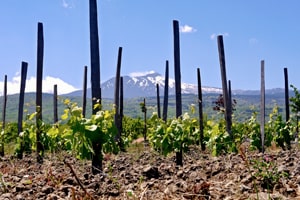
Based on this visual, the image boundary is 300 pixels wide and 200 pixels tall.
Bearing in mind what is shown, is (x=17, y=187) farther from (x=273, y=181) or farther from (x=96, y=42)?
(x=96, y=42)

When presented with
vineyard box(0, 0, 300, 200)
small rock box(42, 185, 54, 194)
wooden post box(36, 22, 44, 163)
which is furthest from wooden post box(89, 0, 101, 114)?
wooden post box(36, 22, 44, 163)

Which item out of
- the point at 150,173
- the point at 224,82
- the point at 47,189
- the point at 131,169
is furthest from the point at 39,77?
the point at 47,189

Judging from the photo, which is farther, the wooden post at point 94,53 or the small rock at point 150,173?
the wooden post at point 94,53

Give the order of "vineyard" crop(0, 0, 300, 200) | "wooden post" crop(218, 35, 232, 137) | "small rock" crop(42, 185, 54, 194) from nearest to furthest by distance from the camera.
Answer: "vineyard" crop(0, 0, 300, 200) → "small rock" crop(42, 185, 54, 194) → "wooden post" crop(218, 35, 232, 137)

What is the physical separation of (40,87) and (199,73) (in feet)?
22.3

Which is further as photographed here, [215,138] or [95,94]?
[215,138]

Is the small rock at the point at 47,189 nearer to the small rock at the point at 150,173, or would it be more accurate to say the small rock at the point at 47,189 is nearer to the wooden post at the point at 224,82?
the small rock at the point at 150,173

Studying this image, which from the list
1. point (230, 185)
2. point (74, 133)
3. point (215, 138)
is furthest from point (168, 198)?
point (215, 138)

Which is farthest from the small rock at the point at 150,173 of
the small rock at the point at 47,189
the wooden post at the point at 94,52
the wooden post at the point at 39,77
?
the wooden post at the point at 39,77

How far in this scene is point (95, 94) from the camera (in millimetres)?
7152

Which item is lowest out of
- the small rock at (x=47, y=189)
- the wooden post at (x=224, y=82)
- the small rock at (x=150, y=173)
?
the small rock at (x=150, y=173)

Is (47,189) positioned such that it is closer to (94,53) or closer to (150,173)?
(150,173)

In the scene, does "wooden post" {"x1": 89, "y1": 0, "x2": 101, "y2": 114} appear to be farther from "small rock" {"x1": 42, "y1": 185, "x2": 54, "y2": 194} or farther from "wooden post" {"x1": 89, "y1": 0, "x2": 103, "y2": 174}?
"small rock" {"x1": 42, "y1": 185, "x2": 54, "y2": 194}

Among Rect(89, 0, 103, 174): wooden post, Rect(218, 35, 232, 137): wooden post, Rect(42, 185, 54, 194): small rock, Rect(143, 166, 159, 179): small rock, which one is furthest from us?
Rect(218, 35, 232, 137): wooden post
